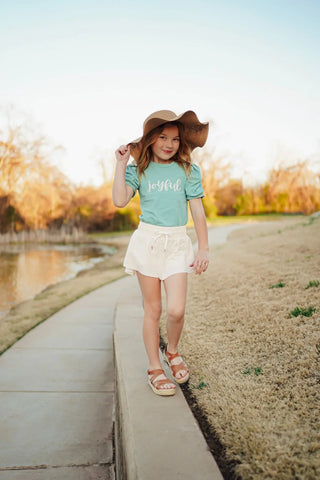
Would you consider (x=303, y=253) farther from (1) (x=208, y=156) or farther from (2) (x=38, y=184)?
(1) (x=208, y=156)

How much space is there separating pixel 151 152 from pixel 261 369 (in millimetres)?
1629

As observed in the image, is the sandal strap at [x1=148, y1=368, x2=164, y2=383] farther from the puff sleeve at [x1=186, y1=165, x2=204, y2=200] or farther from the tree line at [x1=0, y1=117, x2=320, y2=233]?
the tree line at [x1=0, y1=117, x2=320, y2=233]

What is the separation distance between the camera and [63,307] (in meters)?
6.08

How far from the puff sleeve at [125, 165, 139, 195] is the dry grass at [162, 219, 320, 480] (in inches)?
54.5

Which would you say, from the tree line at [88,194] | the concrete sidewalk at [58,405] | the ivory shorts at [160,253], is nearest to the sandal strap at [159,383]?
the concrete sidewalk at [58,405]

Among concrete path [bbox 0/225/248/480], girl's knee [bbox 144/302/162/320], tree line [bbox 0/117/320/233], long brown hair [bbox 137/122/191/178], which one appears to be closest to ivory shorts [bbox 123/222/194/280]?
girl's knee [bbox 144/302/162/320]

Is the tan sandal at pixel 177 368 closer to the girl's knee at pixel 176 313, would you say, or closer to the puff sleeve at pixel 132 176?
the girl's knee at pixel 176 313

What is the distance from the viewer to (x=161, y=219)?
245 cm

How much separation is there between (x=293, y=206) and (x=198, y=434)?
3502cm

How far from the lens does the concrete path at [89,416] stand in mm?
1716

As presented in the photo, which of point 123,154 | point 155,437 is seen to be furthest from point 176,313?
point 123,154

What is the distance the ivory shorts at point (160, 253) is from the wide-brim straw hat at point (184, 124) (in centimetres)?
54

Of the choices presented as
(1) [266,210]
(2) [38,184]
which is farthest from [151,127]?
(1) [266,210]

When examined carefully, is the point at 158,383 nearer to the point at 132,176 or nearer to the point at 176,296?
the point at 176,296
